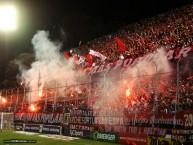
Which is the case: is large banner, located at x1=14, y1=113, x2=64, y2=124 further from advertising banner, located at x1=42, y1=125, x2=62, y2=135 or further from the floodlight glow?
the floodlight glow

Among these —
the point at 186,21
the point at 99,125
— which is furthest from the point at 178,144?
the point at 186,21

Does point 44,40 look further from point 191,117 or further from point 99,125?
point 191,117

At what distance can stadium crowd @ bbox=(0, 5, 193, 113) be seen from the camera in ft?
63.5

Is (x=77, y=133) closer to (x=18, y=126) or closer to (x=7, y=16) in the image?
(x=7, y=16)

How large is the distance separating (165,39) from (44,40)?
81.8 feet

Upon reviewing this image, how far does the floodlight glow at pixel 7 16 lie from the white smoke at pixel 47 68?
11.6m

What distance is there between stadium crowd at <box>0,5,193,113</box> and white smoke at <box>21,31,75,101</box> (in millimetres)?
2929

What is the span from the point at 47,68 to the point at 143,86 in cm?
2205

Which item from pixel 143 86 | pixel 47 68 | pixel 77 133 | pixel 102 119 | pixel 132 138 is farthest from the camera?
pixel 47 68

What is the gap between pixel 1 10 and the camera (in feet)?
63.5

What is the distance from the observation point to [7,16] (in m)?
19.3

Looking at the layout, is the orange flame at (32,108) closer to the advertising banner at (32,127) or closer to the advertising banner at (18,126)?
the advertising banner at (32,127)

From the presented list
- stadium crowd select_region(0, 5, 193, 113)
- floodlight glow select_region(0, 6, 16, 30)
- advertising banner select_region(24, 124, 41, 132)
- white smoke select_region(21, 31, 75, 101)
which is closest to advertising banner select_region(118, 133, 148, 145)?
stadium crowd select_region(0, 5, 193, 113)

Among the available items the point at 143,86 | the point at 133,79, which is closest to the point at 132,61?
the point at 143,86
